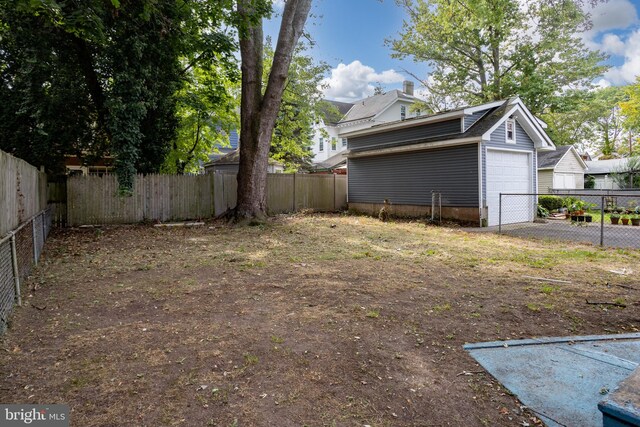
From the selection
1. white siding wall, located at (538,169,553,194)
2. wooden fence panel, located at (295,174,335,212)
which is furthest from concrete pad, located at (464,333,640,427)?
white siding wall, located at (538,169,553,194)

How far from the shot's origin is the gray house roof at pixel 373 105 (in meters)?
29.4

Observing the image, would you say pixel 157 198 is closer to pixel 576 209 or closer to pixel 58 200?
pixel 58 200

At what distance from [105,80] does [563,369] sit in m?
13.4

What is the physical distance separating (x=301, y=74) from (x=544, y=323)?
18.6 metres

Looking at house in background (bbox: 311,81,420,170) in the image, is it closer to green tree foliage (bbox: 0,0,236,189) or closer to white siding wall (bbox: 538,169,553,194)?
white siding wall (bbox: 538,169,553,194)

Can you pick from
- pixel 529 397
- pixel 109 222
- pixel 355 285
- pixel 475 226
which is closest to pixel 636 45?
pixel 475 226

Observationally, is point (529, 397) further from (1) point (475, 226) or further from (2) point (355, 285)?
(1) point (475, 226)

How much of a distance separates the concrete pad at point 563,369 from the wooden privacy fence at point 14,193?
5.03 m

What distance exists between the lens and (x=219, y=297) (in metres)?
4.40

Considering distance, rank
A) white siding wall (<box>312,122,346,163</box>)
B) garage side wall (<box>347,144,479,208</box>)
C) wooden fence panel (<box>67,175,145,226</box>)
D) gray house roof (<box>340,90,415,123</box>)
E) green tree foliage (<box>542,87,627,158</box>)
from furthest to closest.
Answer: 1. white siding wall (<box>312,122,346,163</box>)
2. gray house roof (<box>340,90,415,123</box>)
3. green tree foliage (<box>542,87,627,158</box>)
4. garage side wall (<box>347,144,479,208</box>)
5. wooden fence panel (<box>67,175,145,226</box>)

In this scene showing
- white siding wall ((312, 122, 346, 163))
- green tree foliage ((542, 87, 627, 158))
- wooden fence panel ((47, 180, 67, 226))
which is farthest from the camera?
white siding wall ((312, 122, 346, 163))

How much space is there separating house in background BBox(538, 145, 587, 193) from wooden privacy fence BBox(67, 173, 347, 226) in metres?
17.7

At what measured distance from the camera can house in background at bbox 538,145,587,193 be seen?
899 inches

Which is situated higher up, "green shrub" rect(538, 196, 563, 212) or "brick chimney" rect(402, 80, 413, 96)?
"brick chimney" rect(402, 80, 413, 96)
